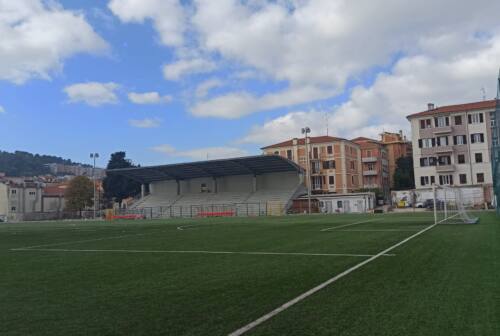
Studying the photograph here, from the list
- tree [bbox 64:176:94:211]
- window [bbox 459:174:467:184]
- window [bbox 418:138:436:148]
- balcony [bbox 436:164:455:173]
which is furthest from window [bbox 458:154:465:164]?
tree [bbox 64:176:94:211]

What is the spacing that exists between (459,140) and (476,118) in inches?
161

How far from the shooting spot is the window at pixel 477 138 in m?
72.4

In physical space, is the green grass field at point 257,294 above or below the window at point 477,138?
below

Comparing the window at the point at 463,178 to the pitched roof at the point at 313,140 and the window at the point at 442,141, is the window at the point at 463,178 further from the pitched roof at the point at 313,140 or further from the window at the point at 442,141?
the pitched roof at the point at 313,140

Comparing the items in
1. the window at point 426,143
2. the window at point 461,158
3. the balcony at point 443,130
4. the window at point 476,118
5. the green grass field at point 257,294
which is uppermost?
the window at point 476,118

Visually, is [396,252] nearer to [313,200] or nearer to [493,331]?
[493,331]

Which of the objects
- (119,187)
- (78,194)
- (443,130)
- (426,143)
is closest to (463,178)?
(426,143)

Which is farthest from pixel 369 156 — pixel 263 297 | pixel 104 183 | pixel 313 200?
pixel 263 297

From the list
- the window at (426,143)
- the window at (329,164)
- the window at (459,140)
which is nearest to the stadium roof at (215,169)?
the window at (329,164)

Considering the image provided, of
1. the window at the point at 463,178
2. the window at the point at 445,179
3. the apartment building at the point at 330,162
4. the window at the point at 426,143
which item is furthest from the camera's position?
the apartment building at the point at 330,162

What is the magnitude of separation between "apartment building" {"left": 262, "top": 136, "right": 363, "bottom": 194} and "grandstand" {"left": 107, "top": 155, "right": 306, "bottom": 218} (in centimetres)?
1102

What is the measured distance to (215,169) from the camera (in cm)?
7819

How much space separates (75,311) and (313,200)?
Result: 226ft

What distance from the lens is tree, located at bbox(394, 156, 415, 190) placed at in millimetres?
92625
